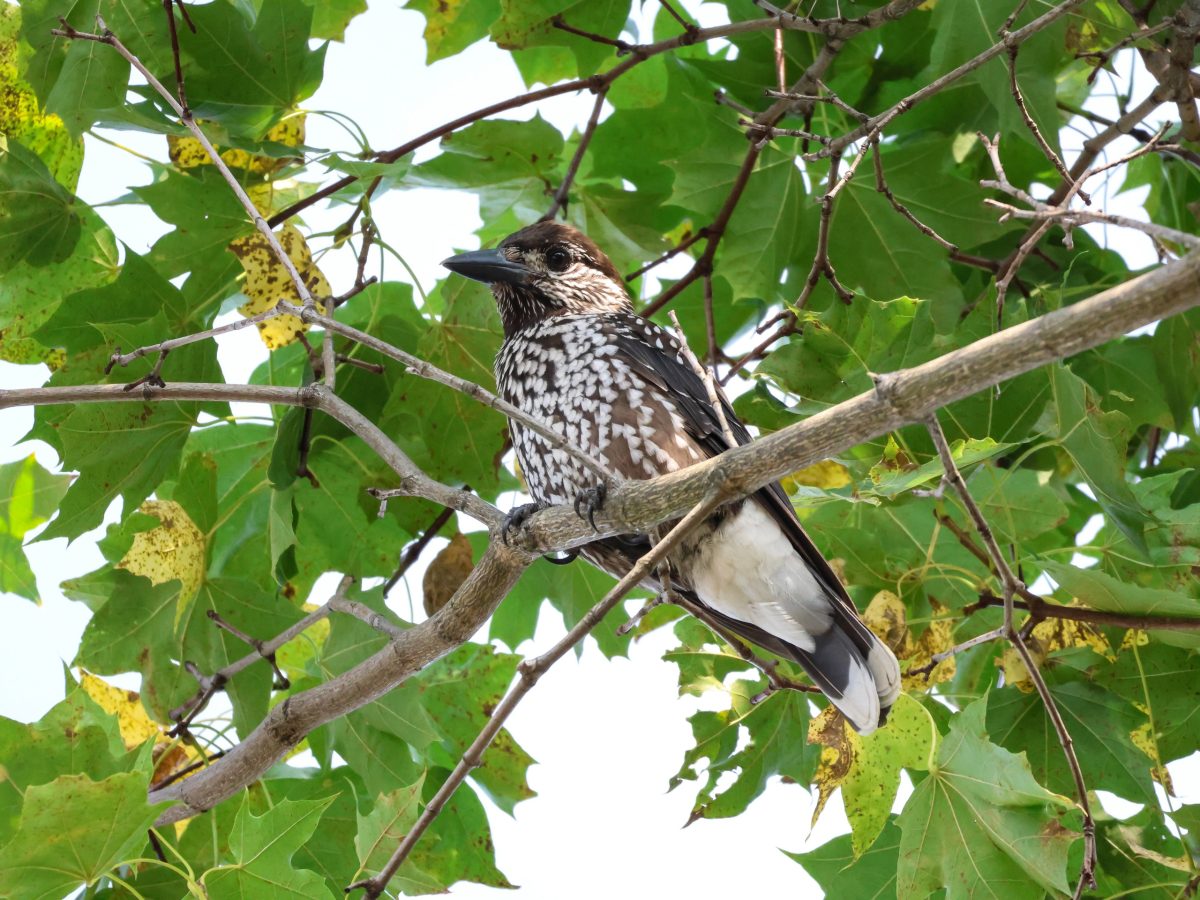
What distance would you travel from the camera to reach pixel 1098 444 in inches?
105

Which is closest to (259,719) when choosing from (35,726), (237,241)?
(35,726)

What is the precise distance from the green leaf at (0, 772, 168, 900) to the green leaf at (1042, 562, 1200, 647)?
190cm

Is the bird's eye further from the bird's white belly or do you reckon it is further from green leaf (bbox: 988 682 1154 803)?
green leaf (bbox: 988 682 1154 803)

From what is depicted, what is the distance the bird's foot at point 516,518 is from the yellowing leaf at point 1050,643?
123 cm

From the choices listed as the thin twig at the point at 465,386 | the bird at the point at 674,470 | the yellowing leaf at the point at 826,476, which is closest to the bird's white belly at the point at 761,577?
the bird at the point at 674,470

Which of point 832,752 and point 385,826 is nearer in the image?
point 385,826

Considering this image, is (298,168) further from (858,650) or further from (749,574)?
(858,650)

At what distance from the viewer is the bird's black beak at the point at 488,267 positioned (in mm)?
3553

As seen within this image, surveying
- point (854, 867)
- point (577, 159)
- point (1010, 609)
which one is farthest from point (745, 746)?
point (577, 159)

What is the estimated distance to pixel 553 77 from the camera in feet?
13.5

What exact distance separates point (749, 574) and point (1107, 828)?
1.06 m

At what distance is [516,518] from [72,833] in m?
1.04

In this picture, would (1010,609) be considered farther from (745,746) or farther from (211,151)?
(211,151)

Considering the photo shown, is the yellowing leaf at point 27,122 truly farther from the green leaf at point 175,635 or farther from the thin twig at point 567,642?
the thin twig at point 567,642
